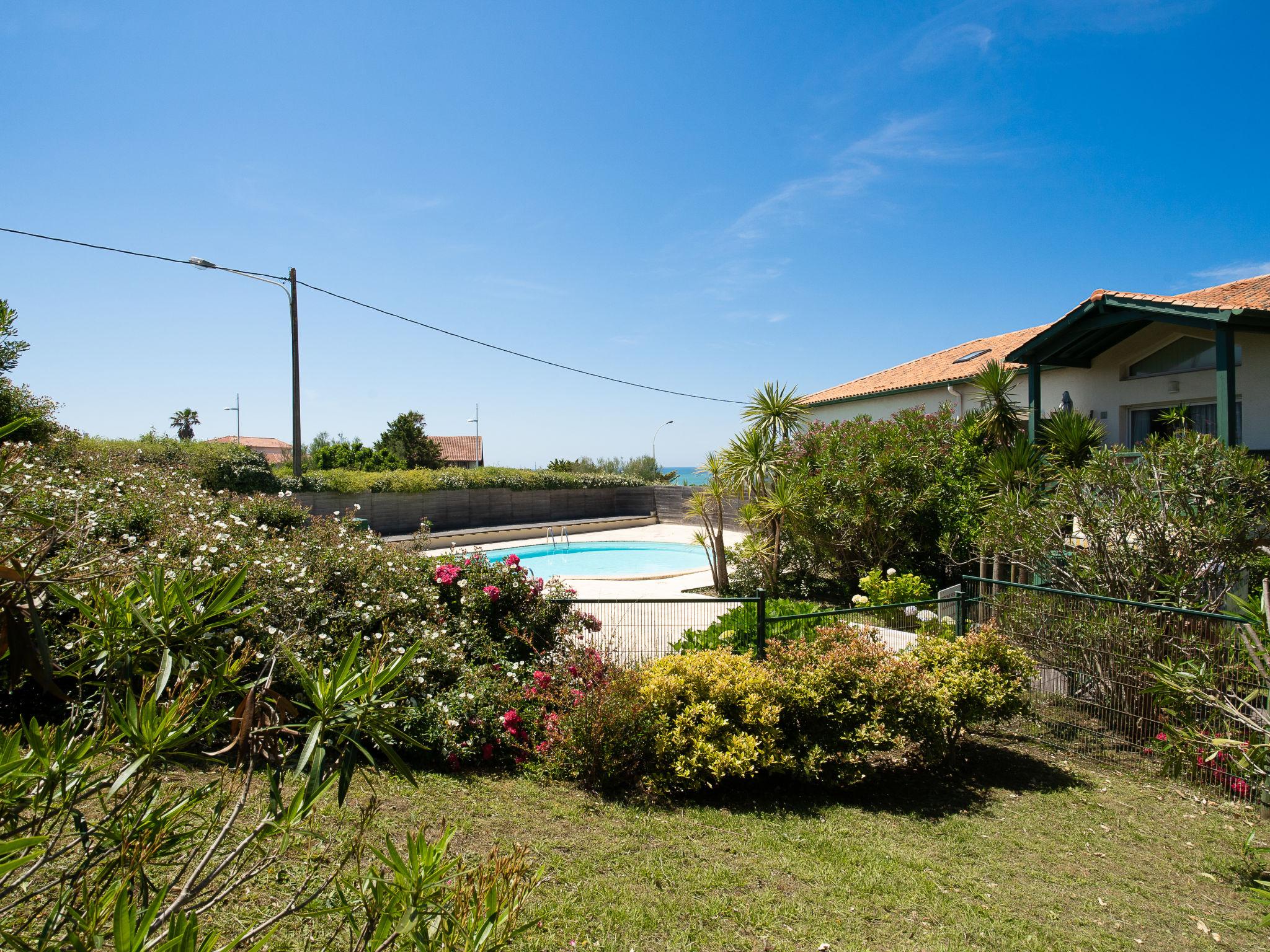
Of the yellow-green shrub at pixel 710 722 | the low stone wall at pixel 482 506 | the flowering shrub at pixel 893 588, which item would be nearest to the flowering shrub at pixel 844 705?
the yellow-green shrub at pixel 710 722

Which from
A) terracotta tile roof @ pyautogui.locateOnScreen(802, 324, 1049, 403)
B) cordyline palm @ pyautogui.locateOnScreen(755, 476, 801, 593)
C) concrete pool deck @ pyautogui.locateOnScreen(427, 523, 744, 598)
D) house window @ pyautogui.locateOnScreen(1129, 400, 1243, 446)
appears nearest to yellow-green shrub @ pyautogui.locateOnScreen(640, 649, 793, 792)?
concrete pool deck @ pyautogui.locateOnScreen(427, 523, 744, 598)

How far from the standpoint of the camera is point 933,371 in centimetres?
1992

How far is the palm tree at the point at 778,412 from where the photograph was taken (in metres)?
16.4

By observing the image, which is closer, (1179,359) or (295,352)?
(1179,359)

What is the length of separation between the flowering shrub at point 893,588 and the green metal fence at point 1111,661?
4640mm

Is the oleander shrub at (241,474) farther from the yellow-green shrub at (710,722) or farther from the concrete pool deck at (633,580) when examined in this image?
Result: the yellow-green shrub at (710,722)

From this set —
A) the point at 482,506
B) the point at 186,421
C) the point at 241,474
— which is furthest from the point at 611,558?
the point at 186,421

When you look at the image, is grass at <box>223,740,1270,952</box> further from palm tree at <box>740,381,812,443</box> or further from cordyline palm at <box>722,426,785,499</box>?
palm tree at <box>740,381,812,443</box>

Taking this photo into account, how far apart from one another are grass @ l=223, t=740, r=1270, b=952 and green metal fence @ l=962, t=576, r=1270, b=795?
1.79 ft

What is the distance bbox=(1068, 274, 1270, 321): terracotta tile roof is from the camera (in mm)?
9827

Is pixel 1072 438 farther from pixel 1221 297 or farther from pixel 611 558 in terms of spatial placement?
pixel 611 558

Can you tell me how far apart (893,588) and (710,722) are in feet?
26.5

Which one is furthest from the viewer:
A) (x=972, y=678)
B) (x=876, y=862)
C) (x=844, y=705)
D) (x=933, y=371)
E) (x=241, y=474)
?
(x=241, y=474)

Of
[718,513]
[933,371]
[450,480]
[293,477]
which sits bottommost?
[718,513]
